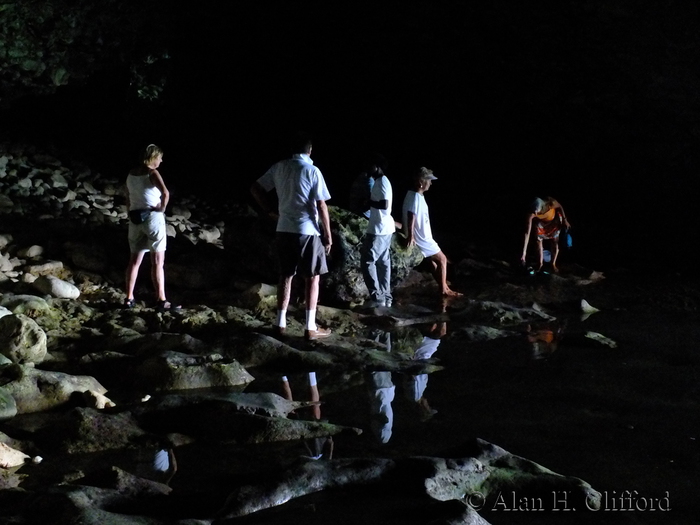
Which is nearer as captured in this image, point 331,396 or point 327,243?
point 331,396

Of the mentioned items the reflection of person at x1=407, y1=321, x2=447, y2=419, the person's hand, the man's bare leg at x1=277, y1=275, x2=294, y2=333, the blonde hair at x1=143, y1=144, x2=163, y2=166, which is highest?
the blonde hair at x1=143, y1=144, x2=163, y2=166

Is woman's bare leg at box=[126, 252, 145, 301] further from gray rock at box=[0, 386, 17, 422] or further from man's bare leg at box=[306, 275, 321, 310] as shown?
gray rock at box=[0, 386, 17, 422]

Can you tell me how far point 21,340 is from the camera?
5.91 m

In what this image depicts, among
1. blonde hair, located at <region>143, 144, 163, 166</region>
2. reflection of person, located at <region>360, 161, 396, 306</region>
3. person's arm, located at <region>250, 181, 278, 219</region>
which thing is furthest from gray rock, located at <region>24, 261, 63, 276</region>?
reflection of person, located at <region>360, 161, 396, 306</region>

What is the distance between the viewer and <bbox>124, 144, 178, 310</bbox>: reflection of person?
7.67 m

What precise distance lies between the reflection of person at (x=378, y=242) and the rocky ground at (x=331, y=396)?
275mm

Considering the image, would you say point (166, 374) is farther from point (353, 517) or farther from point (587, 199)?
point (587, 199)

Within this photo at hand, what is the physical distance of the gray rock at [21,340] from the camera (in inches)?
231

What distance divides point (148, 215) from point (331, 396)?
3.37 metres

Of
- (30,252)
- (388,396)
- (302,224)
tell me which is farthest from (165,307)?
(388,396)

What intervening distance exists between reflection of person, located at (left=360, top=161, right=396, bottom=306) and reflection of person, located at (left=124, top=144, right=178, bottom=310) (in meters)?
2.20

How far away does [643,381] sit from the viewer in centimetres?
580

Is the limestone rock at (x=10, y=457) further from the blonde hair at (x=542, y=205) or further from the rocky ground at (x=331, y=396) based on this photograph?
the blonde hair at (x=542, y=205)

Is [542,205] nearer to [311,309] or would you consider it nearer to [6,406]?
[311,309]
